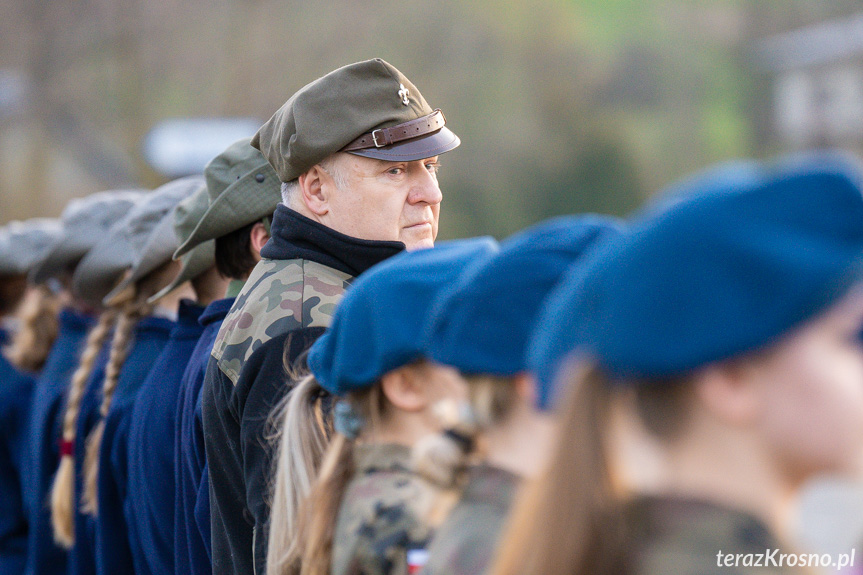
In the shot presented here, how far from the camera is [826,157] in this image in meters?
1.28

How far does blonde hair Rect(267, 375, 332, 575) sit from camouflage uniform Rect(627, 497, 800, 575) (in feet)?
3.14

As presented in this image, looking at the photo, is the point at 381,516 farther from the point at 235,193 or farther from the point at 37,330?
the point at 37,330

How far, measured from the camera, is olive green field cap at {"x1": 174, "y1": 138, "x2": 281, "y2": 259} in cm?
324

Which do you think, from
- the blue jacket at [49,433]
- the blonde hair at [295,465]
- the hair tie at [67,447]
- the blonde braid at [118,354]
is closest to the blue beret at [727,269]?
the blonde hair at [295,465]

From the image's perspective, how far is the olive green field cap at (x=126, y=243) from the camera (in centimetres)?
418

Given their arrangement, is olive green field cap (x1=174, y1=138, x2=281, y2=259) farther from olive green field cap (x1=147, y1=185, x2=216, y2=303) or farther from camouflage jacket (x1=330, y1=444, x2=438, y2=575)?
camouflage jacket (x1=330, y1=444, x2=438, y2=575)

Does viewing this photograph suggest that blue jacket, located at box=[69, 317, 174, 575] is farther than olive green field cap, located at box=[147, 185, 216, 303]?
Yes

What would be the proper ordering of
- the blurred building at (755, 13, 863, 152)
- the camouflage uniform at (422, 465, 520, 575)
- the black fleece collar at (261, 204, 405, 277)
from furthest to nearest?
the blurred building at (755, 13, 863, 152) < the black fleece collar at (261, 204, 405, 277) < the camouflage uniform at (422, 465, 520, 575)

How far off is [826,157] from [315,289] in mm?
1570

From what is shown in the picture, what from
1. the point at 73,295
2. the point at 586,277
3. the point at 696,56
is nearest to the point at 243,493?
the point at 586,277

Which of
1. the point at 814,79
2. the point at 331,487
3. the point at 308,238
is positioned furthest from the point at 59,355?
the point at 814,79

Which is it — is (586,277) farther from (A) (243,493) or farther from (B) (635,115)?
(B) (635,115)

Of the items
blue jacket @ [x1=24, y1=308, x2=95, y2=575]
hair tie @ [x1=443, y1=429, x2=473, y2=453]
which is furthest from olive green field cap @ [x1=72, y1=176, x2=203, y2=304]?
hair tie @ [x1=443, y1=429, x2=473, y2=453]

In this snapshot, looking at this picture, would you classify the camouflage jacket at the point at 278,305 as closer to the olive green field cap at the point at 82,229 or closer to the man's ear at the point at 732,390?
the man's ear at the point at 732,390
